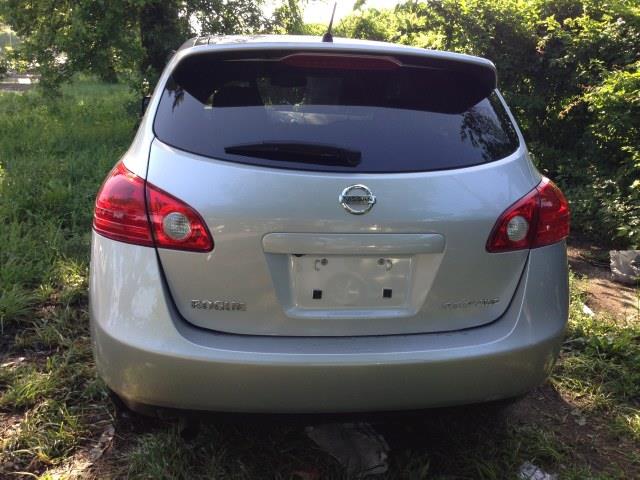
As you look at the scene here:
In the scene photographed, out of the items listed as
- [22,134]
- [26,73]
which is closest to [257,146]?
[22,134]

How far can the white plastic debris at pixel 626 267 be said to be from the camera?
14.4 feet

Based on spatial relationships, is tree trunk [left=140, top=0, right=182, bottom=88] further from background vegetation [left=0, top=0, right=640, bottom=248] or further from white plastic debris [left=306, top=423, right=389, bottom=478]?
white plastic debris [left=306, top=423, right=389, bottom=478]

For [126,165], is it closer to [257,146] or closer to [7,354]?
[257,146]

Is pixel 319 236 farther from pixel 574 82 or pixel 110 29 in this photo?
pixel 110 29

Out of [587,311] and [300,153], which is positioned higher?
[300,153]

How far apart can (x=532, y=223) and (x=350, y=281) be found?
68 cm

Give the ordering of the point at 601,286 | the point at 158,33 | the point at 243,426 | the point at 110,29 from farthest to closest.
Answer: the point at 158,33
the point at 110,29
the point at 601,286
the point at 243,426

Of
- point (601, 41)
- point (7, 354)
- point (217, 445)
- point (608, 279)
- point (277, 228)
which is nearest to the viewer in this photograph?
point (277, 228)

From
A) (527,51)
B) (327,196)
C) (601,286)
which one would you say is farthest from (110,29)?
(327,196)

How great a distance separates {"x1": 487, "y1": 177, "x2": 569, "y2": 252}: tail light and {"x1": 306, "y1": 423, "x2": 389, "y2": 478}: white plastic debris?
960 mm

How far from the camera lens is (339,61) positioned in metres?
2.12

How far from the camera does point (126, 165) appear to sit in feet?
6.85

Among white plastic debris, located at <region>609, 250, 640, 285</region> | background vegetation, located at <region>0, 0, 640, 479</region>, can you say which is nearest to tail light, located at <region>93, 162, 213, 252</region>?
Answer: background vegetation, located at <region>0, 0, 640, 479</region>

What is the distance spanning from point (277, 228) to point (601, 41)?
16.9 ft
